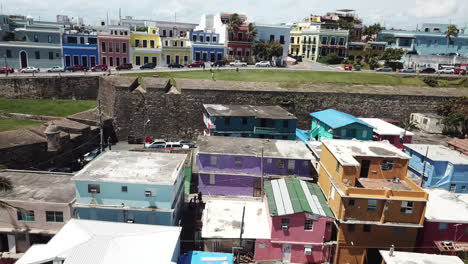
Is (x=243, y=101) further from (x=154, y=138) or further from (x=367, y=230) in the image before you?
(x=367, y=230)

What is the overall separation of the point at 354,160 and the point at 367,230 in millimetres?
4706

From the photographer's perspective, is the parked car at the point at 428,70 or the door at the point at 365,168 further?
the parked car at the point at 428,70

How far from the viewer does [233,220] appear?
80.9 ft

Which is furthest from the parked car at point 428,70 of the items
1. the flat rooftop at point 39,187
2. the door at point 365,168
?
the flat rooftop at point 39,187

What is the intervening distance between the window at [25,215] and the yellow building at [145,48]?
47.6 meters

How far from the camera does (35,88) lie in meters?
52.2

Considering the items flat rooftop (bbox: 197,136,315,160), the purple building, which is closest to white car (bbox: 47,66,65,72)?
flat rooftop (bbox: 197,136,315,160)

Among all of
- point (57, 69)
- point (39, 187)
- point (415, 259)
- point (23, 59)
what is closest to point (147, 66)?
point (57, 69)

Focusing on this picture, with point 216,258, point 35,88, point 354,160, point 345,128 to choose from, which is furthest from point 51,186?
point 35,88

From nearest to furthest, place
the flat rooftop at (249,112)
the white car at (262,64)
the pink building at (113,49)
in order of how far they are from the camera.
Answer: the flat rooftop at (249,112), the pink building at (113,49), the white car at (262,64)

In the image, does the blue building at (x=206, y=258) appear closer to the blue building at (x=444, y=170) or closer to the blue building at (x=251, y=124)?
the blue building at (x=251, y=124)

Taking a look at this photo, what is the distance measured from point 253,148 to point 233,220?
9.23 metres

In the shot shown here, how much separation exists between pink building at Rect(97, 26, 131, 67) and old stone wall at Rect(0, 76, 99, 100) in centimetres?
1100

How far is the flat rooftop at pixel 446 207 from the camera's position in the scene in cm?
2348
